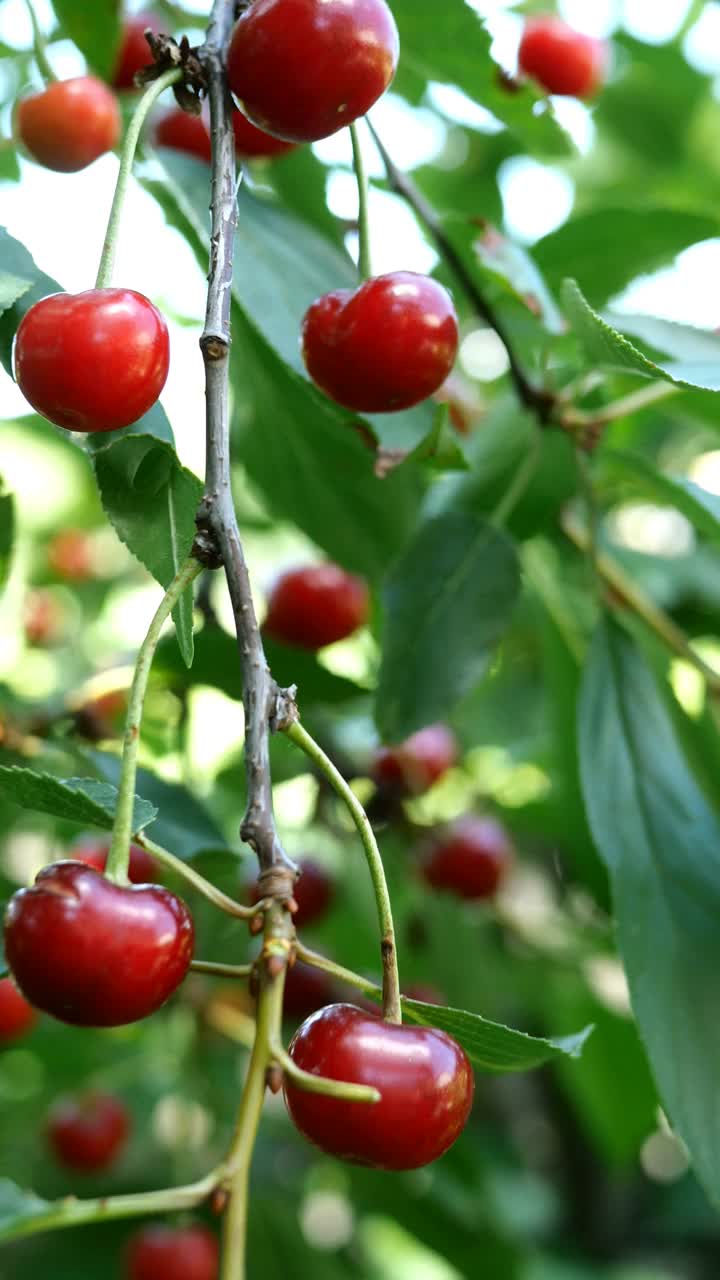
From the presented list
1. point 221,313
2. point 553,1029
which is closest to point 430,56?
point 221,313

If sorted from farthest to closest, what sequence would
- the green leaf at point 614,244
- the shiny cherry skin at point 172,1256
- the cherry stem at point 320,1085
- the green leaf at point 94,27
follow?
the shiny cherry skin at point 172,1256, the green leaf at point 614,244, the green leaf at point 94,27, the cherry stem at point 320,1085

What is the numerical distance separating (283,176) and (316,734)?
65 centimetres

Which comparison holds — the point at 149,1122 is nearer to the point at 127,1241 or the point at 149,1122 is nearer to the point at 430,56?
the point at 127,1241

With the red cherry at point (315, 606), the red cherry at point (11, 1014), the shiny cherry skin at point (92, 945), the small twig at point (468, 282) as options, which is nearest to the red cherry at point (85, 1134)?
the red cherry at point (11, 1014)

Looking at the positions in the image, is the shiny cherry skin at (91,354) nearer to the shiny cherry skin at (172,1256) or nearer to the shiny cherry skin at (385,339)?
the shiny cherry skin at (385,339)

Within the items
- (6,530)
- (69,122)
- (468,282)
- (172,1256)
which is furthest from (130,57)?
(172,1256)

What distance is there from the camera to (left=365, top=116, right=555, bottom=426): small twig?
1170mm

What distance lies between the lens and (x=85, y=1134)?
1902mm

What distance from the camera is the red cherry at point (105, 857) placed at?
1.05 meters

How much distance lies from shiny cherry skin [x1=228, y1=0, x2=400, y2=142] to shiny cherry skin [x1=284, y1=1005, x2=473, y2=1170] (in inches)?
20.2

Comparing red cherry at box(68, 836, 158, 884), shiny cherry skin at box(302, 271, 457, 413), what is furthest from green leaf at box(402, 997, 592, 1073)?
shiny cherry skin at box(302, 271, 457, 413)

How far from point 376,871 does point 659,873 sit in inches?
24.0

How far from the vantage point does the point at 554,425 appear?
1293 mm

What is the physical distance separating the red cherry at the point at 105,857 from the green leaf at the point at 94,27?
2.46ft
